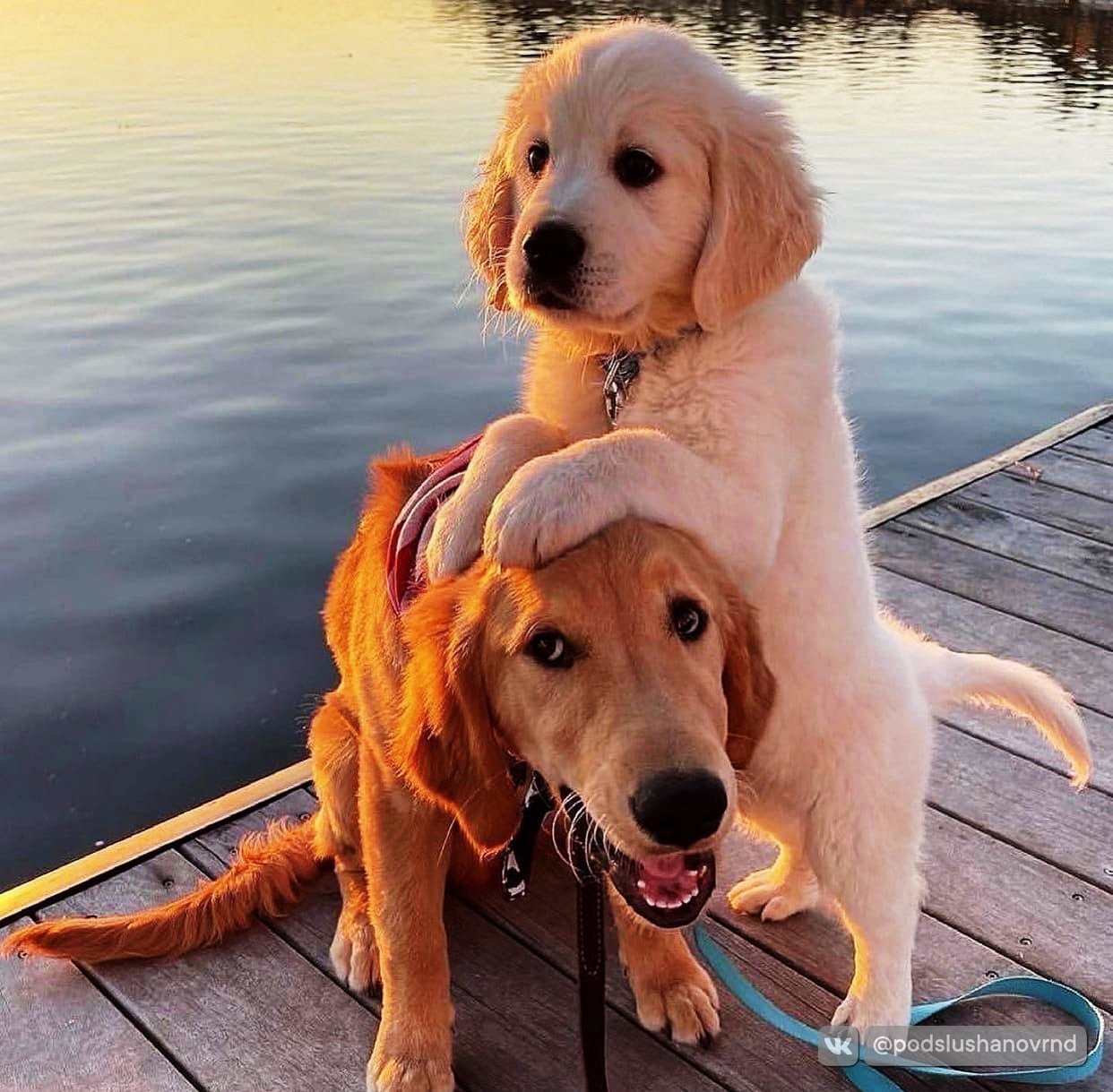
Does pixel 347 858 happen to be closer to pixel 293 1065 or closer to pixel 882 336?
pixel 293 1065

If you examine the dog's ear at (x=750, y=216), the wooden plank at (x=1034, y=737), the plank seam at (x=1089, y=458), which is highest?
the dog's ear at (x=750, y=216)

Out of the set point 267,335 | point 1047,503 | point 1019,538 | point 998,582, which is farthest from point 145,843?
point 267,335

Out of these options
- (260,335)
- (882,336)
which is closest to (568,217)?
(260,335)

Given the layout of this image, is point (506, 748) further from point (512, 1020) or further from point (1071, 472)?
point (1071, 472)

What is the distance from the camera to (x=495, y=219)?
272 centimetres

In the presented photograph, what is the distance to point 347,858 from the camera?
2586 mm

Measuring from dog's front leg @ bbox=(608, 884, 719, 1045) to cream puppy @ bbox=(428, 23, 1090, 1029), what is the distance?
0.84 ft

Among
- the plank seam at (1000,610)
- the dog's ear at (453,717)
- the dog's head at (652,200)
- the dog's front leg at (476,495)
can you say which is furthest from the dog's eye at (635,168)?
the plank seam at (1000,610)

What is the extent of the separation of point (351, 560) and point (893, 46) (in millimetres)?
25945

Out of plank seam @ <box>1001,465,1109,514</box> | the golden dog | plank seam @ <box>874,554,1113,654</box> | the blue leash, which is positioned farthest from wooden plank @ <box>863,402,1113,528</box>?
the golden dog

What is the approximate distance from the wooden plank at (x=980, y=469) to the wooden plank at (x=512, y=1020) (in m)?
2.34

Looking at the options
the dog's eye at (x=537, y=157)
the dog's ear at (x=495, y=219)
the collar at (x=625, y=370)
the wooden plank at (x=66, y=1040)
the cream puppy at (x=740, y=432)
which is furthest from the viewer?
the dog's ear at (x=495, y=219)

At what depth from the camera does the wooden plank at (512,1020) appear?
224 centimetres

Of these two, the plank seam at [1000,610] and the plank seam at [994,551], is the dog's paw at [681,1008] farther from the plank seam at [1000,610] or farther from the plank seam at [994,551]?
the plank seam at [994,551]
